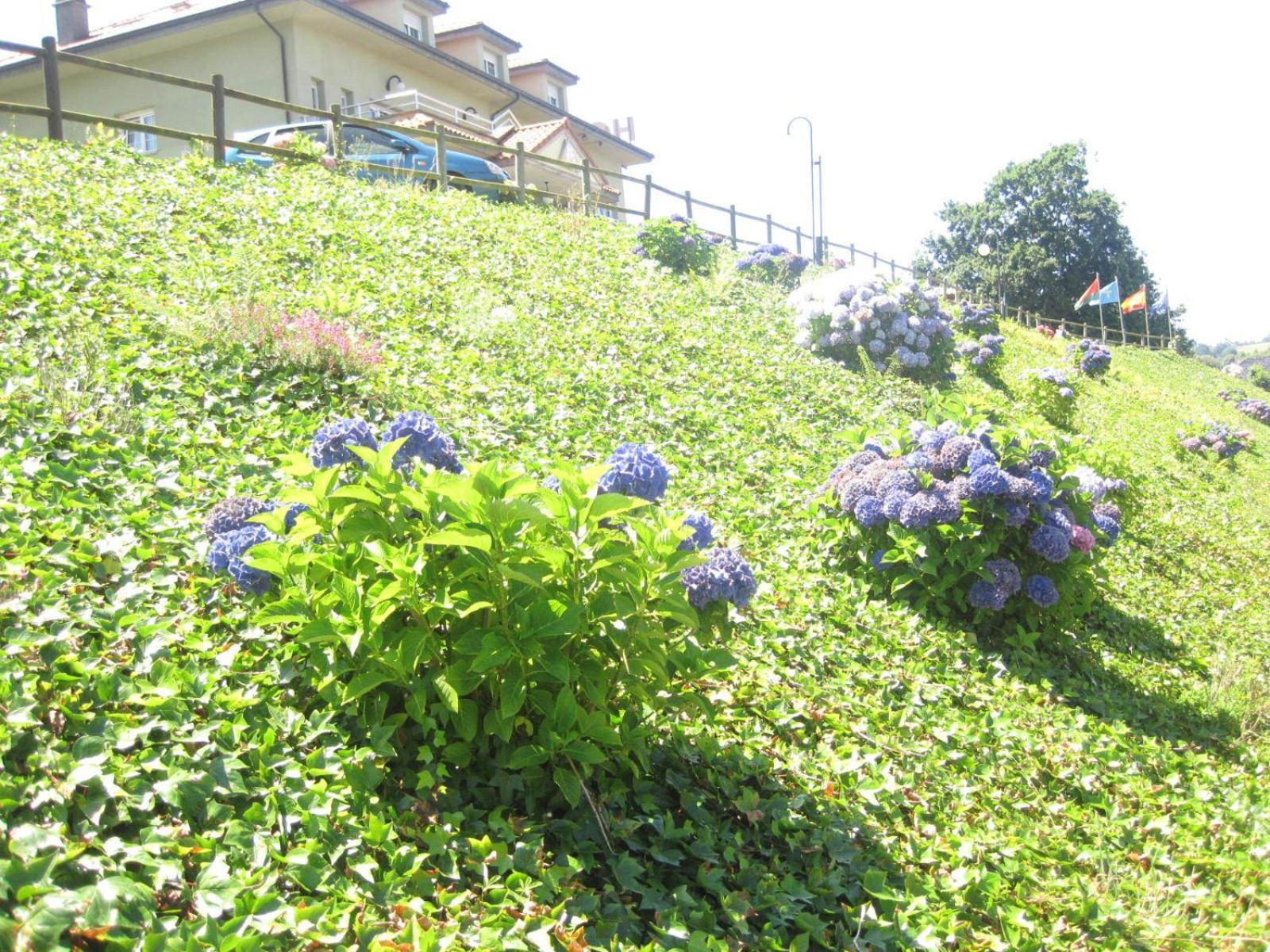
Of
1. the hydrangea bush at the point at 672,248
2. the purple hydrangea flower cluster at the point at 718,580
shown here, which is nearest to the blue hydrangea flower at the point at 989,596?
the purple hydrangea flower cluster at the point at 718,580

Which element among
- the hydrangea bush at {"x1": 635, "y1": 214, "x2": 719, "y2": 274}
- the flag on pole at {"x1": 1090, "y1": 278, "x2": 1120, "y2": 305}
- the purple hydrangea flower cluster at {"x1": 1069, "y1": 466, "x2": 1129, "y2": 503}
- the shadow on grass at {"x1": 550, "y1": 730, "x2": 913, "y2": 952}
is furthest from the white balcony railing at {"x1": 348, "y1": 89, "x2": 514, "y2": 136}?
the shadow on grass at {"x1": 550, "y1": 730, "x2": 913, "y2": 952}

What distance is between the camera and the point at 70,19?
2753cm

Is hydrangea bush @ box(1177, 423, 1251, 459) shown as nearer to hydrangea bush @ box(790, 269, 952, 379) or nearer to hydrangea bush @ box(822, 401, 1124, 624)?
hydrangea bush @ box(790, 269, 952, 379)

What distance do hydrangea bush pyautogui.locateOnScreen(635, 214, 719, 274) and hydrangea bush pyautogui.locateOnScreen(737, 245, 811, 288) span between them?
151 centimetres

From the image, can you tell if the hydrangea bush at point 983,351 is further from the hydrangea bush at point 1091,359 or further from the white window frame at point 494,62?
the white window frame at point 494,62

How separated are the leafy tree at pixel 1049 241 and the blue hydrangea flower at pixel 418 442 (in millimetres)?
55820

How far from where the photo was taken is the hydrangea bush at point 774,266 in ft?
54.4

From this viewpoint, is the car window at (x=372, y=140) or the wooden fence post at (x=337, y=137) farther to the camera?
the car window at (x=372, y=140)

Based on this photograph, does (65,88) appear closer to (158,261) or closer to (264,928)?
(158,261)

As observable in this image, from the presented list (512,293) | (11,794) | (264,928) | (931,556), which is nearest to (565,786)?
(264,928)

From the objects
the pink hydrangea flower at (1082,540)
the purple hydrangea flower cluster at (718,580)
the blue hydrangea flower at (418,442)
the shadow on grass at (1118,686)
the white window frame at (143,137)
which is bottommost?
the shadow on grass at (1118,686)

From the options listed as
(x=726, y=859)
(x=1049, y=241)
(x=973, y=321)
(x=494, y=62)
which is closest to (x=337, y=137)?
(x=973, y=321)

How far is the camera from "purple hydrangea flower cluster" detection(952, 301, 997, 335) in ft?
56.5

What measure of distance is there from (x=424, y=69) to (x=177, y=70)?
696cm
